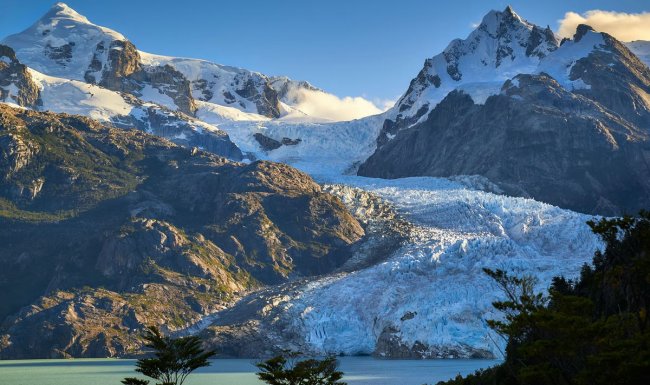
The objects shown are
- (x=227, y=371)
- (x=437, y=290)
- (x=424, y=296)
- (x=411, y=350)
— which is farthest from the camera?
(x=437, y=290)

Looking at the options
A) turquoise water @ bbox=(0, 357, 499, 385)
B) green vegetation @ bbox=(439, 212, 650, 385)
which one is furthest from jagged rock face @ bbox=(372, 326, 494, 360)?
green vegetation @ bbox=(439, 212, 650, 385)

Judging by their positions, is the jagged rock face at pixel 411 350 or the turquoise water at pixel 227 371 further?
the jagged rock face at pixel 411 350

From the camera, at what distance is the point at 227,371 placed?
132750 mm

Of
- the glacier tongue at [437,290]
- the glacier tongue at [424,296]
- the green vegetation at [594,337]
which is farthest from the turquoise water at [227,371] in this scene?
the green vegetation at [594,337]

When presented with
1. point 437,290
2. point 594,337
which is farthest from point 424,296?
point 594,337

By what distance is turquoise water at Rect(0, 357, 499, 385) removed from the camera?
108250 millimetres

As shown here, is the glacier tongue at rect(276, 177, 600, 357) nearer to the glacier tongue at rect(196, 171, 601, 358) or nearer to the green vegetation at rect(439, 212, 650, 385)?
the glacier tongue at rect(196, 171, 601, 358)

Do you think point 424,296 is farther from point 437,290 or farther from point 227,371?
point 227,371

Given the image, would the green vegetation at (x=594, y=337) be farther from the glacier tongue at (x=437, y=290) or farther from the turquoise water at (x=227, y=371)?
the glacier tongue at (x=437, y=290)

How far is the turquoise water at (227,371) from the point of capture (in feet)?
355

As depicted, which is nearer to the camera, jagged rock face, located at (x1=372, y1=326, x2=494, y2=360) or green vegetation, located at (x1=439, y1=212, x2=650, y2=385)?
green vegetation, located at (x1=439, y1=212, x2=650, y2=385)

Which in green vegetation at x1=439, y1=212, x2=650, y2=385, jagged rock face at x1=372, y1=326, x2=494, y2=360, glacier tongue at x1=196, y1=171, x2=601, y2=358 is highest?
glacier tongue at x1=196, y1=171, x2=601, y2=358

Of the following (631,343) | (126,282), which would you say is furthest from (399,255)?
(631,343)

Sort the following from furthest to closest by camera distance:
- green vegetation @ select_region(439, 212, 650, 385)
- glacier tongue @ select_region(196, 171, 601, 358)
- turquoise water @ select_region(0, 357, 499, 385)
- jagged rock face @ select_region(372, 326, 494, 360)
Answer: glacier tongue @ select_region(196, 171, 601, 358) < jagged rock face @ select_region(372, 326, 494, 360) < turquoise water @ select_region(0, 357, 499, 385) < green vegetation @ select_region(439, 212, 650, 385)
